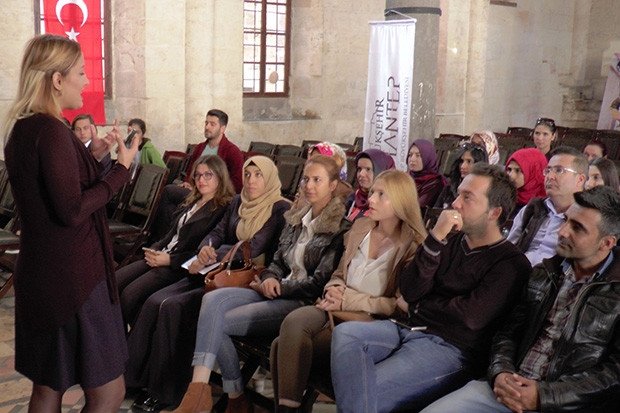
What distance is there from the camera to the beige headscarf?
4.44 m

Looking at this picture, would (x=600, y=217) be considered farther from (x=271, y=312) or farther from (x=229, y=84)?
(x=229, y=84)

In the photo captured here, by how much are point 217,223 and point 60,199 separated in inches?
94.1

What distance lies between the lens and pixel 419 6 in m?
7.00

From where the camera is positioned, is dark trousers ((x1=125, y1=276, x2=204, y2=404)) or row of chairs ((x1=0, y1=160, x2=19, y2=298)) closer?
dark trousers ((x1=125, y1=276, x2=204, y2=404))

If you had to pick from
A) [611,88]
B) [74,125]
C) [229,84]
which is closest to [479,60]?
[611,88]

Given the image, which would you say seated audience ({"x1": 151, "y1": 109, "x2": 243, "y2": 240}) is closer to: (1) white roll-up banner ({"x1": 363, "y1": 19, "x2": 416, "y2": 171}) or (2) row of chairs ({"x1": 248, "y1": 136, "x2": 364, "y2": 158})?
(1) white roll-up banner ({"x1": 363, "y1": 19, "x2": 416, "y2": 171})

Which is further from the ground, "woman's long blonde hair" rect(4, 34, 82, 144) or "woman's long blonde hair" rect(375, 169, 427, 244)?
"woman's long blonde hair" rect(4, 34, 82, 144)

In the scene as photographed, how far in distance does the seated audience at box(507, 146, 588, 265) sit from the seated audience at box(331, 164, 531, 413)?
2.77ft

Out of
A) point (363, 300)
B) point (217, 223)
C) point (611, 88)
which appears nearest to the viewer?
point (363, 300)

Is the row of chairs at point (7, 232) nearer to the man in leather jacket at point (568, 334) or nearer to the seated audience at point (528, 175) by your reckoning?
the seated audience at point (528, 175)

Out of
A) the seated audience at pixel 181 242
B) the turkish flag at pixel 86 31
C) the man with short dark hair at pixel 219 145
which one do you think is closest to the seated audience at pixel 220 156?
the man with short dark hair at pixel 219 145

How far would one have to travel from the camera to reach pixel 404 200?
352 cm

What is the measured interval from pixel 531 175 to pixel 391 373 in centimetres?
245

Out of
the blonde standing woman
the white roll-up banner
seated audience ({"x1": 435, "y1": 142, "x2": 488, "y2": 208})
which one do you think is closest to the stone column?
the white roll-up banner
